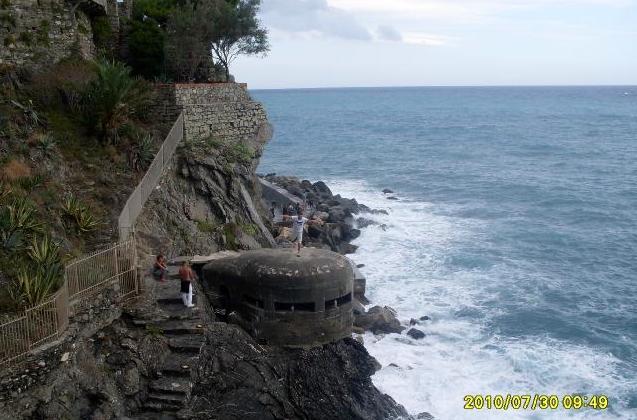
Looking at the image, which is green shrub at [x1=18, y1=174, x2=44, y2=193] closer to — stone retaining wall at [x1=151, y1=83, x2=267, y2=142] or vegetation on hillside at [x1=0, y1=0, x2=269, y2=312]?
vegetation on hillside at [x1=0, y1=0, x2=269, y2=312]

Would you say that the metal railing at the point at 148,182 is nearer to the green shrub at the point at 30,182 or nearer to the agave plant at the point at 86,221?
the agave plant at the point at 86,221

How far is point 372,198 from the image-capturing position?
4850 centimetres

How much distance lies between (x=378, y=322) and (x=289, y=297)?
25.7 ft

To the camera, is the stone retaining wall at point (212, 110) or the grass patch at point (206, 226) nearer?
the grass patch at point (206, 226)

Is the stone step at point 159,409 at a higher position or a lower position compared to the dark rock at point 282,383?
higher

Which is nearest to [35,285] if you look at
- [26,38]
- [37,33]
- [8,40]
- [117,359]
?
[117,359]

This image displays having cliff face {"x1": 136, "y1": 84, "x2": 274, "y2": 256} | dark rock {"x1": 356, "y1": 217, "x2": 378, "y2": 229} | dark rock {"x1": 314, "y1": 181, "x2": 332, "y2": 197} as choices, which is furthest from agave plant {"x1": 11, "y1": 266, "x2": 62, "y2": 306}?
dark rock {"x1": 314, "y1": 181, "x2": 332, "y2": 197}

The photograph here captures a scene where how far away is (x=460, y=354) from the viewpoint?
23.2 m

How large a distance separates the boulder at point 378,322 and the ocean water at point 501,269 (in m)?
0.40

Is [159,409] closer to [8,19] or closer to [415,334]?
[415,334]

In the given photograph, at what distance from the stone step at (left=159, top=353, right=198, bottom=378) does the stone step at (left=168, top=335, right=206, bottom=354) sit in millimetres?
158

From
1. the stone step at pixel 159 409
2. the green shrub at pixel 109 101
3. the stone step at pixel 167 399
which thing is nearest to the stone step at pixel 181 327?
the stone step at pixel 167 399
